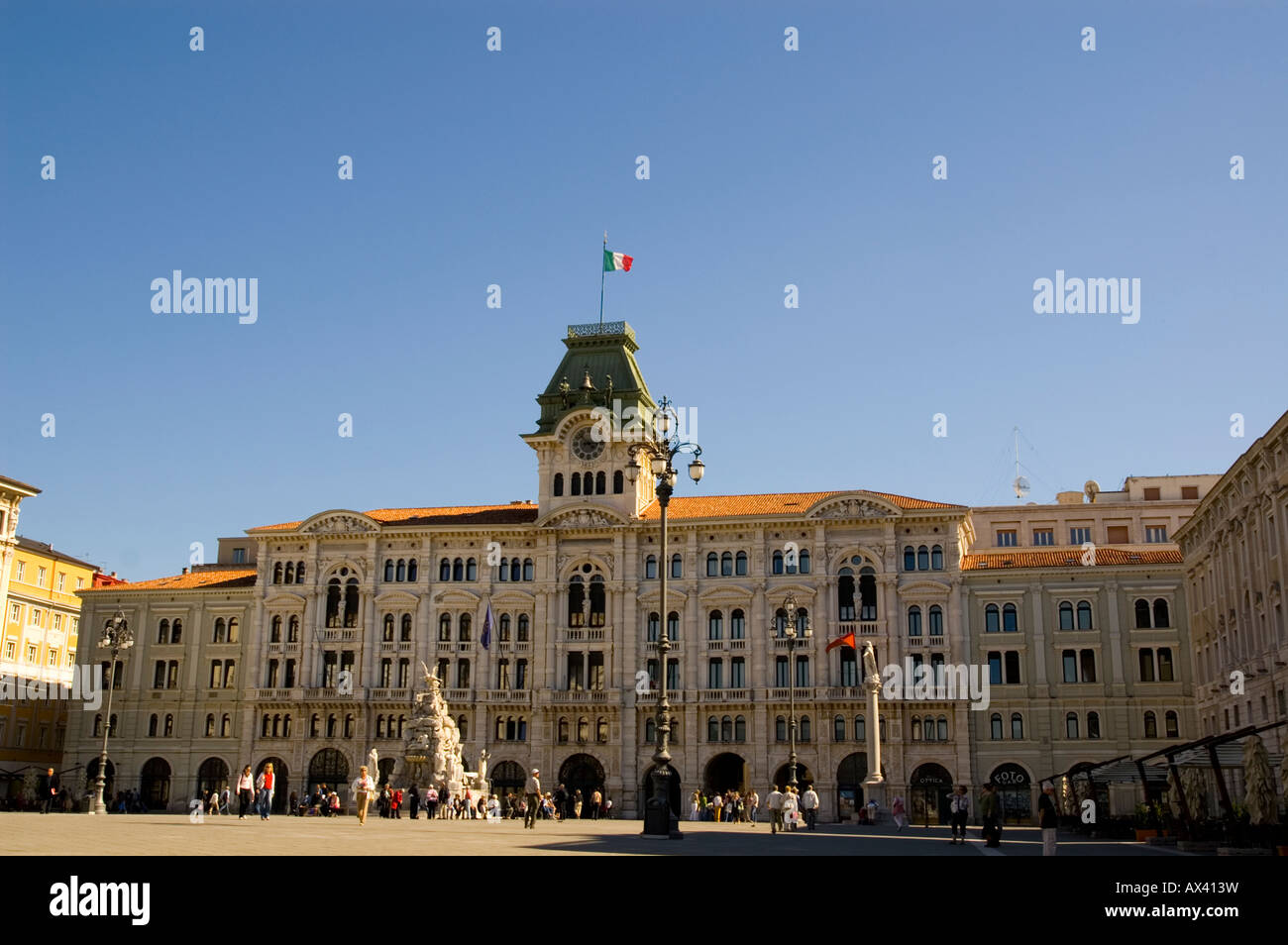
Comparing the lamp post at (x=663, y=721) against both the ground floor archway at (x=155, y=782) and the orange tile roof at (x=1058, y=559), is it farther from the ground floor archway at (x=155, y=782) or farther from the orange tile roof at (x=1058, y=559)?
the ground floor archway at (x=155, y=782)

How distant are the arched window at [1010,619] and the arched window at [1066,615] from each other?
222 cm

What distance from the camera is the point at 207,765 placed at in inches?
2800

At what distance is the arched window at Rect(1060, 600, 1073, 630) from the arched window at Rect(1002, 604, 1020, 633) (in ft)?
Answer: 7.27

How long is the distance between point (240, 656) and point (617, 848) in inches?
2076

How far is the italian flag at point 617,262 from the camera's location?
67000 millimetres

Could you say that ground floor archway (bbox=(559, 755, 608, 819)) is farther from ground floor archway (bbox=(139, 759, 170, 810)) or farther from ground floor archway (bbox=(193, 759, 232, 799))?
ground floor archway (bbox=(139, 759, 170, 810))

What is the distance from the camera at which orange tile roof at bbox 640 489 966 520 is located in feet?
216

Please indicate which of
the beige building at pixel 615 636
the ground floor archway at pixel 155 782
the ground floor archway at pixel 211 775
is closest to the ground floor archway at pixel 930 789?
the beige building at pixel 615 636

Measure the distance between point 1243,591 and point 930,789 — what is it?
21884 mm

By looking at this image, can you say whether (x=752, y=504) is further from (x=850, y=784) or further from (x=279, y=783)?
(x=279, y=783)

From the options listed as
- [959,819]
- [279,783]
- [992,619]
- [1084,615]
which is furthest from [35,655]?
[959,819]

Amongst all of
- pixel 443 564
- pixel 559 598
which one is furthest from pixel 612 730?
pixel 443 564

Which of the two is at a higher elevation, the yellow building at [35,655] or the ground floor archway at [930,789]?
the yellow building at [35,655]
